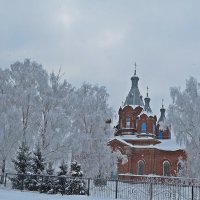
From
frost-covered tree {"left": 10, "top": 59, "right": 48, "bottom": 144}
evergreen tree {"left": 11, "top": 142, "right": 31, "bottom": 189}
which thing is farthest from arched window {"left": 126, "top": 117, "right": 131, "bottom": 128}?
evergreen tree {"left": 11, "top": 142, "right": 31, "bottom": 189}

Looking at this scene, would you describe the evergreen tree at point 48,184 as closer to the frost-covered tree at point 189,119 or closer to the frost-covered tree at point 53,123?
the frost-covered tree at point 53,123

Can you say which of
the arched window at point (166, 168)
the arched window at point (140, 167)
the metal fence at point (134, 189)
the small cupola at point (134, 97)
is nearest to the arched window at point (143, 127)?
the small cupola at point (134, 97)

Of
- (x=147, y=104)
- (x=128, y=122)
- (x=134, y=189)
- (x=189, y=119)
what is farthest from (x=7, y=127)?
(x=147, y=104)

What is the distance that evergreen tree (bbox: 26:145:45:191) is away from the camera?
20.7 meters

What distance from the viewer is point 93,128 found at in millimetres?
30250

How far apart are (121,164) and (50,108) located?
21.6 metres

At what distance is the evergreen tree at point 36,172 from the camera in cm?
2067

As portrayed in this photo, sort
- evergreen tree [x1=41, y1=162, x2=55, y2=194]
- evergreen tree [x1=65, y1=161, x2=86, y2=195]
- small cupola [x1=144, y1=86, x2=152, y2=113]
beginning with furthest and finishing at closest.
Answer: small cupola [x1=144, y1=86, x2=152, y2=113]
evergreen tree [x1=41, y1=162, x2=55, y2=194]
evergreen tree [x1=65, y1=161, x2=86, y2=195]

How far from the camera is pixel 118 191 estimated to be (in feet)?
64.1

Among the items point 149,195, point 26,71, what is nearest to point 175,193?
point 149,195

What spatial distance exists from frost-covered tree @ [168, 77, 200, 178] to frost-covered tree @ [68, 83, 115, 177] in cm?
568

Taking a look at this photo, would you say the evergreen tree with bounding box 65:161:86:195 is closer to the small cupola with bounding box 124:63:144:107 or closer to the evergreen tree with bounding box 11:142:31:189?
the evergreen tree with bounding box 11:142:31:189

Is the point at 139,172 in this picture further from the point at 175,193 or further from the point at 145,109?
the point at 175,193

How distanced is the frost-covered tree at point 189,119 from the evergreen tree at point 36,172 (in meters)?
10.3
